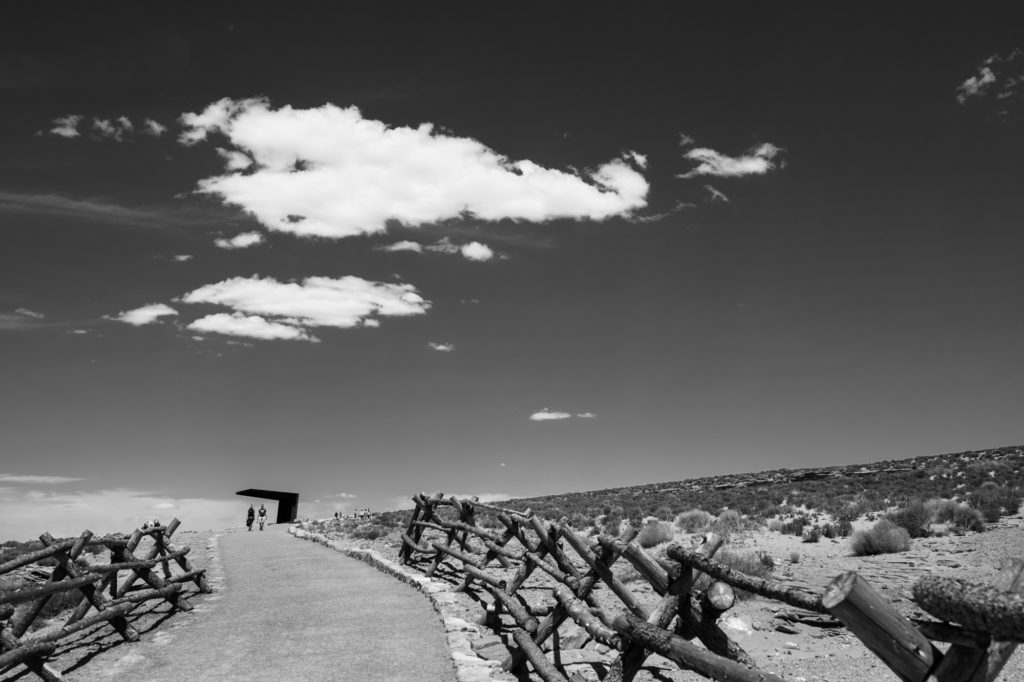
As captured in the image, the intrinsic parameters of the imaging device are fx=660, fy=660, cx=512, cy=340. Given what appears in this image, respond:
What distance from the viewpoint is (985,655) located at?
3.47 meters

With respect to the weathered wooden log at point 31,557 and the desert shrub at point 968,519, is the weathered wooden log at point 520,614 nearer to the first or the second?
the weathered wooden log at point 31,557

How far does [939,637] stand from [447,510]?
33.2 meters

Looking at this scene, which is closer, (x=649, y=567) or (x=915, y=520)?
(x=649, y=567)

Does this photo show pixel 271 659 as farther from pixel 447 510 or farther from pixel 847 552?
pixel 447 510

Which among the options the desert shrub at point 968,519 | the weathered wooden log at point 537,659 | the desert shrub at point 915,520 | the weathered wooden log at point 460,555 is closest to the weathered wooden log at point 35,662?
the weathered wooden log at point 537,659

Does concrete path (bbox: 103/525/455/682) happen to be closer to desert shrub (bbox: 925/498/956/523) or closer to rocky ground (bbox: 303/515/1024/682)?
rocky ground (bbox: 303/515/1024/682)

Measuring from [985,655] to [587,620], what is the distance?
170 inches

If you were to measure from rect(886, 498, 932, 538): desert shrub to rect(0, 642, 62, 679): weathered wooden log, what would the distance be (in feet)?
60.8

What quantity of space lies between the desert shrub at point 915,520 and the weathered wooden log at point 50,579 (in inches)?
731

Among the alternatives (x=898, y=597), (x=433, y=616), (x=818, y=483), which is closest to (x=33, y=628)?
(x=433, y=616)

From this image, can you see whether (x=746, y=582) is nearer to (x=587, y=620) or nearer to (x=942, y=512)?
(x=587, y=620)

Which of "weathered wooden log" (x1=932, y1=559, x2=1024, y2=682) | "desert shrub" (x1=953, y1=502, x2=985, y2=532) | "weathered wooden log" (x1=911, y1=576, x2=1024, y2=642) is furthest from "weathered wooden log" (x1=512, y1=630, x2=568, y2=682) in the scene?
"desert shrub" (x1=953, y1=502, x2=985, y2=532)

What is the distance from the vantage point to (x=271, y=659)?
8445mm

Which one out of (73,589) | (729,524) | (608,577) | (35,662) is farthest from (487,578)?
(729,524)
